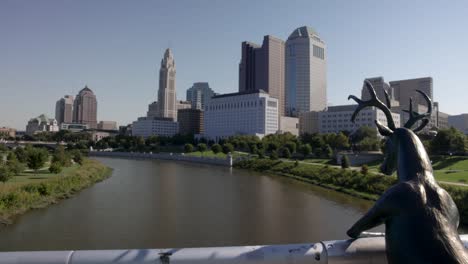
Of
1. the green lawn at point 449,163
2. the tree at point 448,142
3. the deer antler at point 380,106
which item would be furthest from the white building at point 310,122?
the deer antler at point 380,106

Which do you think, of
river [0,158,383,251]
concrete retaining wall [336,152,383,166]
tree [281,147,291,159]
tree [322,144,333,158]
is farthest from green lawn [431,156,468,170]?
tree [281,147,291,159]

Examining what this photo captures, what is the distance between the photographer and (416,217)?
5.49m

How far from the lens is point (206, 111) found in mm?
175625

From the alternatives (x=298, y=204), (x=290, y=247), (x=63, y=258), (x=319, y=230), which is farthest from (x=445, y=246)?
(x=298, y=204)

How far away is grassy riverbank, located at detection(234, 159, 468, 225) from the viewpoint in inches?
1080

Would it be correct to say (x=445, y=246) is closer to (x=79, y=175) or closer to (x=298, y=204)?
(x=298, y=204)

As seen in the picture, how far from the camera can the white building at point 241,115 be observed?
150625 millimetres

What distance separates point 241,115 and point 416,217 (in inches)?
6013

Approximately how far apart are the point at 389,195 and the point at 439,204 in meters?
0.70

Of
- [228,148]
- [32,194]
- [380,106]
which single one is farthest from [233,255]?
[228,148]

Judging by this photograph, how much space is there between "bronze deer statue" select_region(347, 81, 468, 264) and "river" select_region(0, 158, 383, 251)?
13843 millimetres

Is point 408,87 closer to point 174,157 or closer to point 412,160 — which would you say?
point 174,157

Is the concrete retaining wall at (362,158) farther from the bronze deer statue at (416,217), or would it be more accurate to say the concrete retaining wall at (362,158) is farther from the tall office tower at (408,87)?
the tall office tower at (408,87)

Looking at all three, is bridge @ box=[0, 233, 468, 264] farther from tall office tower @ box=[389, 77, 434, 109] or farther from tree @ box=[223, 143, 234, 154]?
tall office tower @ box=[389, 77, 434, 109]
